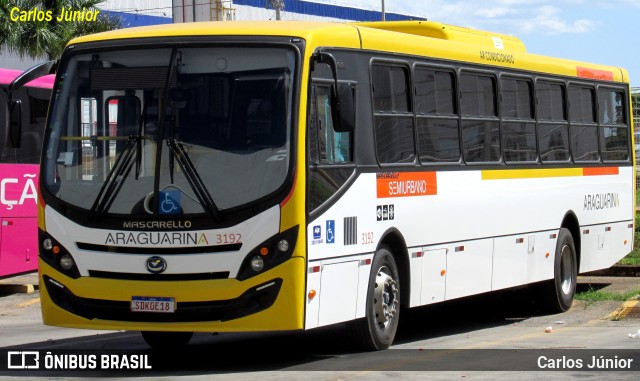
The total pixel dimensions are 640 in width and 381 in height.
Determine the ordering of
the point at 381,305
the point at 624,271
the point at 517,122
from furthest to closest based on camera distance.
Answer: the point at 624,271 → the point at 517,122 → the point at 381,305

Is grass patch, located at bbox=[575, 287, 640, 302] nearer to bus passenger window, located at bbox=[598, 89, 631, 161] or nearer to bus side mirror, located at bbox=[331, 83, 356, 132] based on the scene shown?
bus passenger window, located at bbox=[598, 89, 631, 161]

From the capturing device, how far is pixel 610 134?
20.3m

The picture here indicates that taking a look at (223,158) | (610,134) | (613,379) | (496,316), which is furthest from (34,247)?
(613,379)

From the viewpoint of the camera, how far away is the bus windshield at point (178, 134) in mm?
11547

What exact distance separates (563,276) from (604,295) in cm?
112

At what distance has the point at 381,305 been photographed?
1316cm

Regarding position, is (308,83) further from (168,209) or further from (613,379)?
(613,379)

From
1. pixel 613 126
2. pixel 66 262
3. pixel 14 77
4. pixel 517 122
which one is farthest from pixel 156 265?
pixel 613 126

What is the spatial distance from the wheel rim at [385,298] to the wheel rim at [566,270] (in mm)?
5398

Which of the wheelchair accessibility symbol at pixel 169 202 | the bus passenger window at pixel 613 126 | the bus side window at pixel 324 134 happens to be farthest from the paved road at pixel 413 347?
the bus passenger window at pixel 613 126

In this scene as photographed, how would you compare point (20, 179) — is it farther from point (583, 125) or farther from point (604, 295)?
point (604, 295)

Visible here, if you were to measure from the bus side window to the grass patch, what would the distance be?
7454mm

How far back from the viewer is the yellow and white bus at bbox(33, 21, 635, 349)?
1144 cm

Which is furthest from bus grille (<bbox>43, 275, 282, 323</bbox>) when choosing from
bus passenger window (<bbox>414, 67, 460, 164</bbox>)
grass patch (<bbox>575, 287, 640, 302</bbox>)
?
grass patch (<bbox>575, 287, 640, 302</bbox>)
